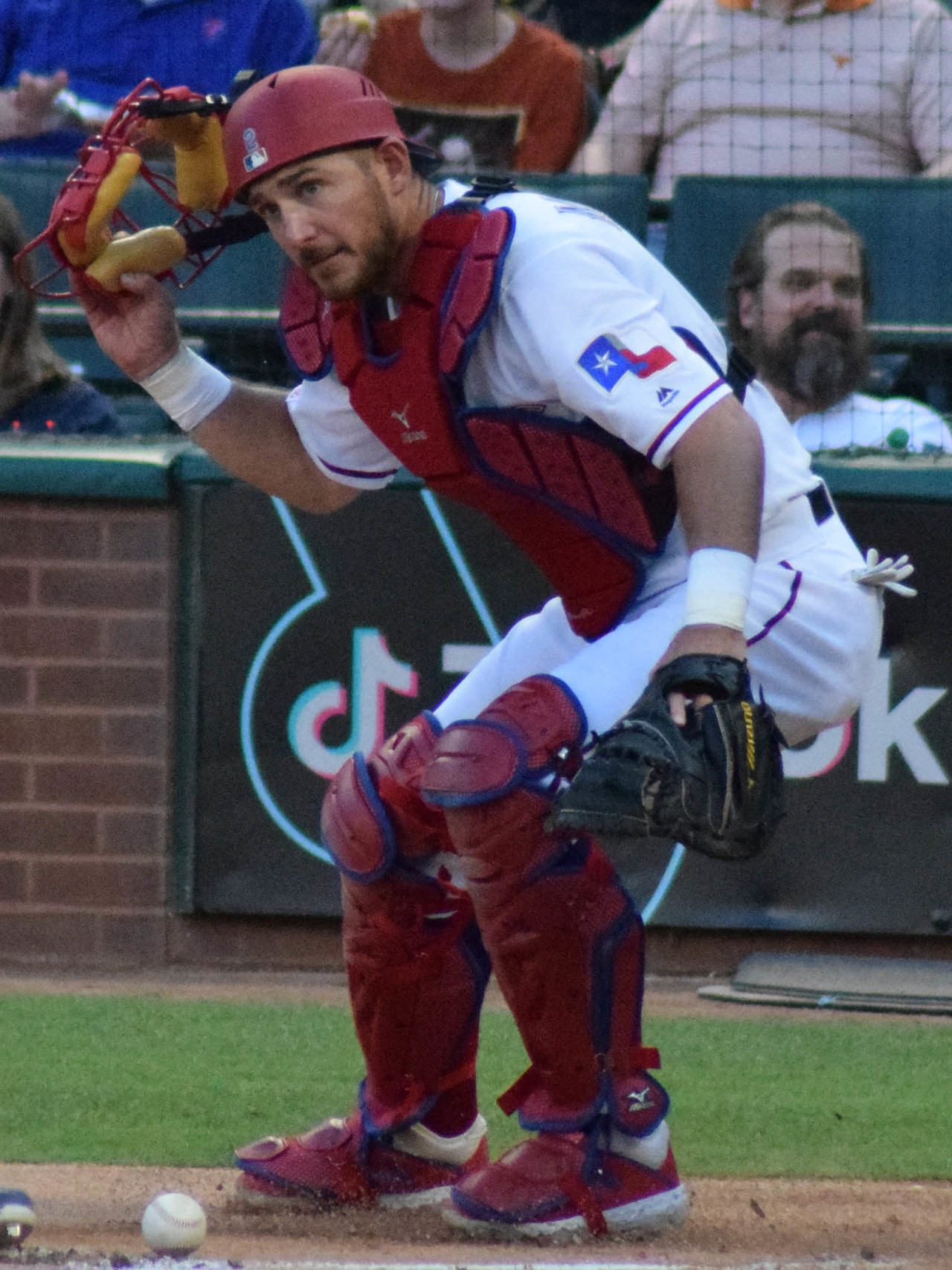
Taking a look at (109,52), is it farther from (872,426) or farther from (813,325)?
(872,426)

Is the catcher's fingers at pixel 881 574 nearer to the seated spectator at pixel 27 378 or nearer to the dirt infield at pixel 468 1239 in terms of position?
the dirt infield at pixel 468 1239

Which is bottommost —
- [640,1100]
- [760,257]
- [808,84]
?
[640,1100]

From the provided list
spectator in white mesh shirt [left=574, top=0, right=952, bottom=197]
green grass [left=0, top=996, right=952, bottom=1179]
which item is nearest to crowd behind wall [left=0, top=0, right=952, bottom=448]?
spectator in white mesh shirt [left=574, top=0, right=952, bottom=197]

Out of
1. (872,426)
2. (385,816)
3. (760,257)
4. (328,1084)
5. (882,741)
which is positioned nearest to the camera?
(385,816)

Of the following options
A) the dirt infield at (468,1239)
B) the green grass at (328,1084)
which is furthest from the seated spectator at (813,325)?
the dirt infield at (468,1239)

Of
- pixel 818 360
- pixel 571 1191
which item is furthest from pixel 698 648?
pixel 818 360

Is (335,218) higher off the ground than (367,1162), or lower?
higher

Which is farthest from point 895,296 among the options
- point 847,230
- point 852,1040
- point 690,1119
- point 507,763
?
point 507,763

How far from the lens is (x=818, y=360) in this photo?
562cm

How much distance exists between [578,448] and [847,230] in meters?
3.02

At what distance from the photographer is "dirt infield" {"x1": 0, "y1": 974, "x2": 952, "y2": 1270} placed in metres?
2.81

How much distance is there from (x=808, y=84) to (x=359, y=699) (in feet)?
8.34

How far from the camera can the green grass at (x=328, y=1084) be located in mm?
3639

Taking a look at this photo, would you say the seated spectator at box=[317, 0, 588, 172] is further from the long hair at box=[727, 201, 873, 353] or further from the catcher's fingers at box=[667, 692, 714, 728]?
the catcher's fingers at box=[667, 692, 714, 728]
